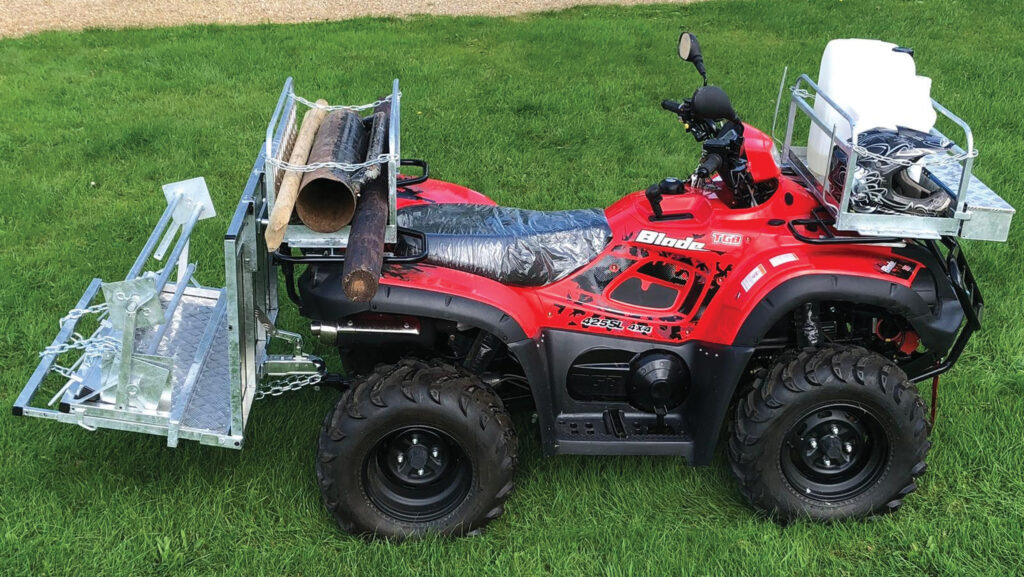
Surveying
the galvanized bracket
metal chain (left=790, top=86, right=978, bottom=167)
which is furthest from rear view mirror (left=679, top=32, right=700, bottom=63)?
the galvanized bracket

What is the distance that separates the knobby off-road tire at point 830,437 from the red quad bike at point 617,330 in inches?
0.4

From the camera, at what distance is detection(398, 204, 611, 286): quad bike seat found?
3906 millimetres

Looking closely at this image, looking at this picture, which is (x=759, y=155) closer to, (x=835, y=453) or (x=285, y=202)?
(x=835, y=453)

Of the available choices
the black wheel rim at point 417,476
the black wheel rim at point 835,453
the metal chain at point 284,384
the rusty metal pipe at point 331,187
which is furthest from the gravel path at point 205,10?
the black wheel rim at point 835,453

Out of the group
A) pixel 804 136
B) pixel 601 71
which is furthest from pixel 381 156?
pixel 601 71

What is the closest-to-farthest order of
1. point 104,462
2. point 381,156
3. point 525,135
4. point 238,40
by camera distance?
1. point 381,156
2. point 104,462
3. point 525,135
4. point 238,40

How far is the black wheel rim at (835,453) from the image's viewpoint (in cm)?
395

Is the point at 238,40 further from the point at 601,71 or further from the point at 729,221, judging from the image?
the point at 729,221

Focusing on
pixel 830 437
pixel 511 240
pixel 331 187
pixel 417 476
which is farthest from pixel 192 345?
pixel 830 437

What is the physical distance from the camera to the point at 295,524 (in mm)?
3980

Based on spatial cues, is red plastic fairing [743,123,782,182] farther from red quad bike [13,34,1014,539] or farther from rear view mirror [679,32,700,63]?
rear view mirror [679,32,700,63]

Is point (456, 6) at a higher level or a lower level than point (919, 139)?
lower

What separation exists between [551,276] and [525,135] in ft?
14.9

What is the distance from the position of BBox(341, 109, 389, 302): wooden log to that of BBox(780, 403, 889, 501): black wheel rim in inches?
76.3
